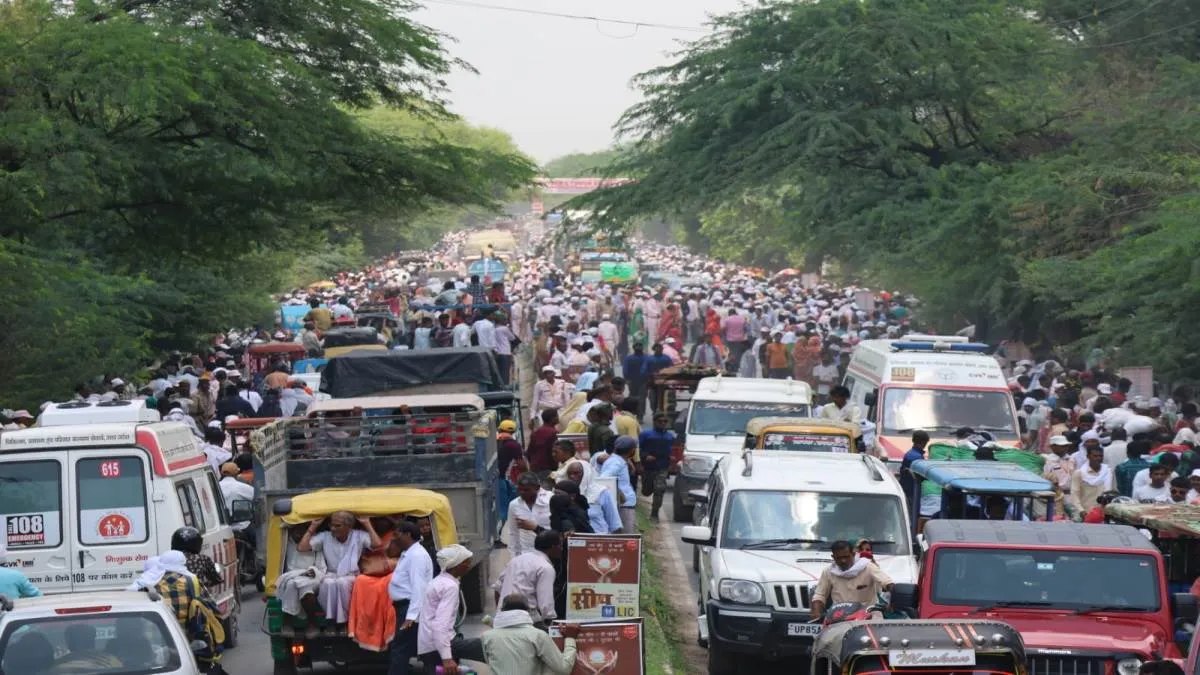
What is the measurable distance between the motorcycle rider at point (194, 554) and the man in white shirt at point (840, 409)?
1132 cm

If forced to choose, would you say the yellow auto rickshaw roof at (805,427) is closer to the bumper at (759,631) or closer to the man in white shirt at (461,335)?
the bumper at (759,631)

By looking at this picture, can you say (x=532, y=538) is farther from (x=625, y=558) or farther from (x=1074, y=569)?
(x=1074, y=569)

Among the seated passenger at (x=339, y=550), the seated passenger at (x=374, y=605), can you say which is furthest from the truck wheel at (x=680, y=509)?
the seated passenger at (x=374, y=605)

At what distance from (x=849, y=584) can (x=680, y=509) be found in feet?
32.5

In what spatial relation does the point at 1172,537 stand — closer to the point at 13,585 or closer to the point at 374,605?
the point at 374,605

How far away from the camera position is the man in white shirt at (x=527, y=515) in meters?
14.0

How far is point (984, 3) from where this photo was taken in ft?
124

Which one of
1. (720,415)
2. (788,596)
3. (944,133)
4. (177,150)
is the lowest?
(788,596)

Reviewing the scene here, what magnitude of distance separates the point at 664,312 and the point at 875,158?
18.5 feet

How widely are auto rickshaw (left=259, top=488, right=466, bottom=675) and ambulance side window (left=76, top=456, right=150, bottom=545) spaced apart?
1015 millimetres

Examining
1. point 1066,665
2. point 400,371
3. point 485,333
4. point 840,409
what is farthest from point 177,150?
point 1066,665

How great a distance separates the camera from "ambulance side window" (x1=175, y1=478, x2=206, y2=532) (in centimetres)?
1434

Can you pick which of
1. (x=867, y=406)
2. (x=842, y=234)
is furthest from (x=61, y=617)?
(x=842, y=234)

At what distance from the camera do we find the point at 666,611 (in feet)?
56.3
